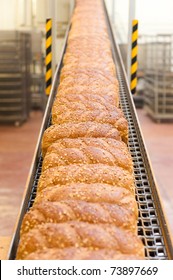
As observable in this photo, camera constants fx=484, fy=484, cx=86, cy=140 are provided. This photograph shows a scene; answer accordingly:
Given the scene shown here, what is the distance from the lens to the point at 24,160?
7.38 m

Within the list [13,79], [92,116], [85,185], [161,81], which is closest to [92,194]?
[85,185]

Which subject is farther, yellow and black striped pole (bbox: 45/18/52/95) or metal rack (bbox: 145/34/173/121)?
metal rack (bbox: 145/34/173/121)

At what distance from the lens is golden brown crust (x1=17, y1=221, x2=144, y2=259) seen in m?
1.43

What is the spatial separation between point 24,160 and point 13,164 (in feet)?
0.86

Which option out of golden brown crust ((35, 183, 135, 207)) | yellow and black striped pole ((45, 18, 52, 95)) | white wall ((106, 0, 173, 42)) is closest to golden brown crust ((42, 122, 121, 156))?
golden brown crust ((35, 183, 135, 207))

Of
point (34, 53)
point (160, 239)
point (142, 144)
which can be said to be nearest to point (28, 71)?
point (34, 53)

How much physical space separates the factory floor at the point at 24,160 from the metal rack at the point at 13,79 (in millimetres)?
291

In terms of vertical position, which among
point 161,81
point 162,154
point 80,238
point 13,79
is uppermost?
point 80,238

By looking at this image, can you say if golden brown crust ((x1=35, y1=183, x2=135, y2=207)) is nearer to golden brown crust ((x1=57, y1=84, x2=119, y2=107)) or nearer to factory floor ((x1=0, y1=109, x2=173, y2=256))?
golden brown crust ((x1=57, y1=84, x2=119, y2=107))

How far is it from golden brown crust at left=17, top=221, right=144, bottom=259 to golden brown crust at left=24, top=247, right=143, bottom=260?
4 centimetres

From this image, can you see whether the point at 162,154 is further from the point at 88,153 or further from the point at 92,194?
the point at 92,194

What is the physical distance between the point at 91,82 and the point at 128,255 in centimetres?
178

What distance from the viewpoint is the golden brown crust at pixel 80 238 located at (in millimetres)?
1427
